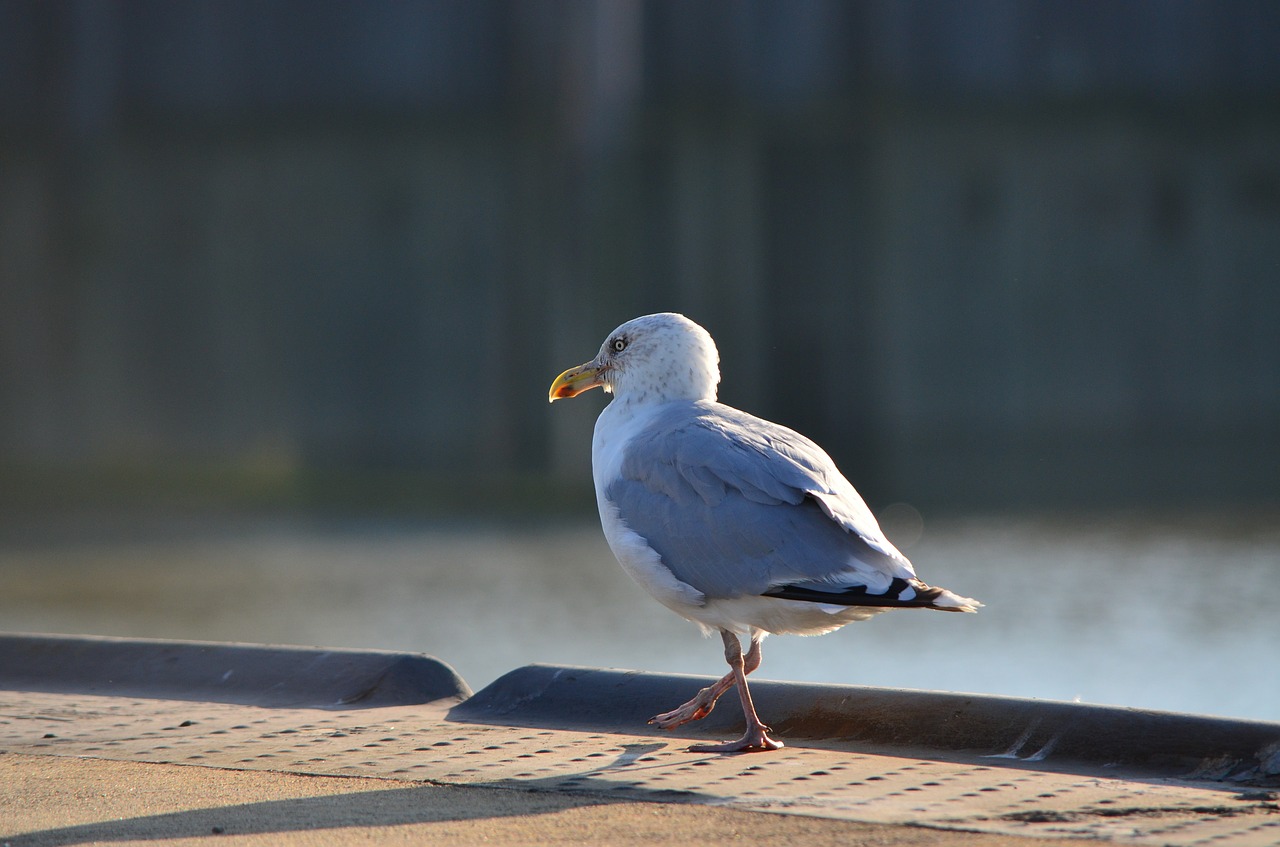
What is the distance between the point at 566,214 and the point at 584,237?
27cm

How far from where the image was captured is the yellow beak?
13.6 feet

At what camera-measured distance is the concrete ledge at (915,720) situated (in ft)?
10.2

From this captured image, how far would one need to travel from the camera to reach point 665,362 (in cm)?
393

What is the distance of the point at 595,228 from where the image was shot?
1411cm

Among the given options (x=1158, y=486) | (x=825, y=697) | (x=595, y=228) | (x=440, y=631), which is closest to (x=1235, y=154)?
(x=1158, y=486)

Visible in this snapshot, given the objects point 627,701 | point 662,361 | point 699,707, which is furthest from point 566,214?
point 699,707

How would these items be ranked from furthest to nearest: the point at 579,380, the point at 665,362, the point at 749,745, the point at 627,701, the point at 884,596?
1. the point at 579,380
2. the point at 665,362
3. the point at 627,701
4. the point at 749,745
5. the point at 884,596

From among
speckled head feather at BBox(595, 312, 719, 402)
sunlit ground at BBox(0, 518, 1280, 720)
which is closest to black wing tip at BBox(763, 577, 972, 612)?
speckled head feather at BBox(595, 312, 719, 402)

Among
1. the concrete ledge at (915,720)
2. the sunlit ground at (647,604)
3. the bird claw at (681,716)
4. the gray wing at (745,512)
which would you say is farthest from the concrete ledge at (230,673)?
the sunlit ground at (647,604)

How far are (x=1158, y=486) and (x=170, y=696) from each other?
1162cm

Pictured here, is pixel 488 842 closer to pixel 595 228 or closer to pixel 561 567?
pixel 561 567

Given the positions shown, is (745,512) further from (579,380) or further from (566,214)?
(566,214)

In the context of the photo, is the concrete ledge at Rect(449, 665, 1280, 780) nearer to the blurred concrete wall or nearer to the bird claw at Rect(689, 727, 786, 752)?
the bird claw at Rect(689, 727, 786, 752)

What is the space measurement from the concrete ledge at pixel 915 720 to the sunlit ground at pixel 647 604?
2.74m
